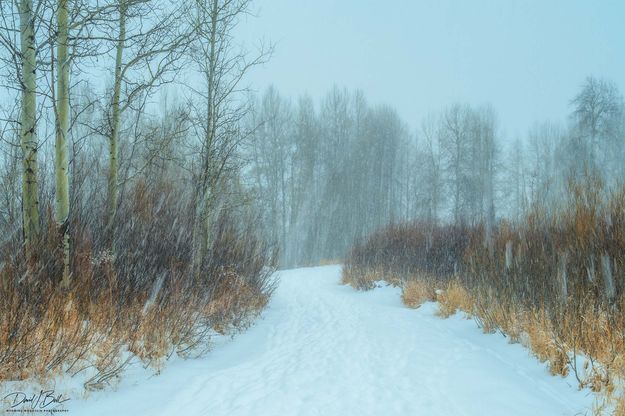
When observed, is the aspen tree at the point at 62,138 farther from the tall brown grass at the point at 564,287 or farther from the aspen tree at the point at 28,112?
the tall brown grass at the point at 564,287

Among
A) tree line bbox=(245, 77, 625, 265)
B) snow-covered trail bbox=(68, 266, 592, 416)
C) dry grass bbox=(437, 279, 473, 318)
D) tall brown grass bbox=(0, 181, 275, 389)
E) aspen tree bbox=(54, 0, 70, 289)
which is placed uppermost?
tree line bbox=(245, 77, 625, 265)

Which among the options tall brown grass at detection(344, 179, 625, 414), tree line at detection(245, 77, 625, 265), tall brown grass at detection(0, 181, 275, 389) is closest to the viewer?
tall brown grass at detection(0, 181, 275, 389)

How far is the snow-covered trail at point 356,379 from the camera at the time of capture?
3.72 metres

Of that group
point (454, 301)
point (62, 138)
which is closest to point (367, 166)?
point (454, 301)

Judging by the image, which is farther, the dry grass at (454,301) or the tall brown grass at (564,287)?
the dry grass at (454,301)

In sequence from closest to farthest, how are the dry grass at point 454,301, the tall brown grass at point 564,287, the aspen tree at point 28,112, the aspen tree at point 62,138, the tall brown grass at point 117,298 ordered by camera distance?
1. the tall brown grass at point 117,298
2. the aspen tree at point 28,112
3. the aspen tree at point 62,138
4. the tall brown grass at point 564,287
5. the dry grass at point 454,301

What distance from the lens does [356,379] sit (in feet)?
15.4

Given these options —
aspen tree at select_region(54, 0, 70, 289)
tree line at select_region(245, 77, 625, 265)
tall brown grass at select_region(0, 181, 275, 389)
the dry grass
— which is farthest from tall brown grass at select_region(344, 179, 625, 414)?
tree line at select_region(245, 77, 625, 265)

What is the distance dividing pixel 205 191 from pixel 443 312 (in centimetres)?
564

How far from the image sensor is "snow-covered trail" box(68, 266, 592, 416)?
372 cm

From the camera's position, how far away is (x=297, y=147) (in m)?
33.7

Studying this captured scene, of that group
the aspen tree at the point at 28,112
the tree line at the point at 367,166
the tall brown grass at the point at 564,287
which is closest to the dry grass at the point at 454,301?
the tall brown grass at the point at 564,287

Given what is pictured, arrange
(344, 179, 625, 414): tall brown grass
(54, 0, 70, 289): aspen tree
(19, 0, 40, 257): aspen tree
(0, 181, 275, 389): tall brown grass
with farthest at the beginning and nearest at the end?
(344, 179, 625, 414): tall brown grass < (54, 0, 70, 289): aspen tree < (19, 0, 40, 257): aspen tree < (0, 181, 275, 389): tall brown grass

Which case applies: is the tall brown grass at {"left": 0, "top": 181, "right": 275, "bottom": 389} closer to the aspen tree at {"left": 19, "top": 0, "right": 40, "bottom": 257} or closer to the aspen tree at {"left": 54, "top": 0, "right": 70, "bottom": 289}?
the aspen tree at {"left": 54, "top": 0, "right": 70, "bottom": 289}
